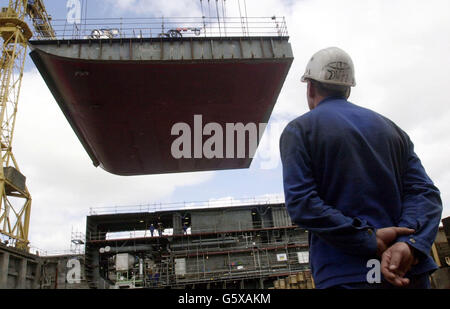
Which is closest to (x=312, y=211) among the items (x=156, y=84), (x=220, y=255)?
(x=156, y=84)

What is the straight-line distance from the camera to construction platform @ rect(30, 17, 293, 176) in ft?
43.5

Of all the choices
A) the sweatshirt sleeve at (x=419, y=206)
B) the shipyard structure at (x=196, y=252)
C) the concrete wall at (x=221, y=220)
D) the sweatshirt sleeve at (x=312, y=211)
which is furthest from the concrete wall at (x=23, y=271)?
the sweatshirt sleeve at (x=419, y=206)

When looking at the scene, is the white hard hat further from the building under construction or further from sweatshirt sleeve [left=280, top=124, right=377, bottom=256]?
the building under construction

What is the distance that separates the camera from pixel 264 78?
602 inches

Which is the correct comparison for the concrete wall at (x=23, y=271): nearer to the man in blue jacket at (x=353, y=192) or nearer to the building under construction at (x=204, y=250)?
the building under construction at (x=204, y=250)

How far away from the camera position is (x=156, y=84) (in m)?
15.5

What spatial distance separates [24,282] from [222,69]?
13.5 metres

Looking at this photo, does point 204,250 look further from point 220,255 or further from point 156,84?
point 156,84

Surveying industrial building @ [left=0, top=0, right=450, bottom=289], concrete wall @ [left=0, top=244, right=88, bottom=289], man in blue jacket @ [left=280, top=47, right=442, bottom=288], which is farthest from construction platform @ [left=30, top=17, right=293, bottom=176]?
man in blue jacket @ [left=280, top=47, right=442, bottom=288]

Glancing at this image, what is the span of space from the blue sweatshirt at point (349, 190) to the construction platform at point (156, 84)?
11.9 metres

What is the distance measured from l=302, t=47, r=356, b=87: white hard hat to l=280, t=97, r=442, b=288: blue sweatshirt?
185mm

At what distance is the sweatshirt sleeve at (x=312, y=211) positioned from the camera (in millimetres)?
1673
